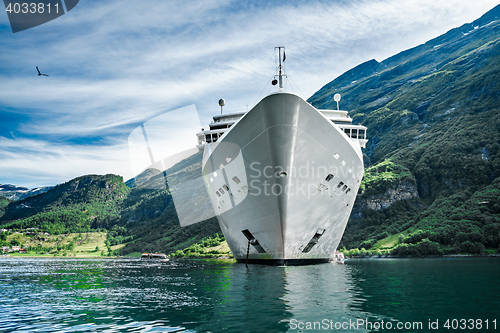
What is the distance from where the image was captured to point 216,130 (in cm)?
2488

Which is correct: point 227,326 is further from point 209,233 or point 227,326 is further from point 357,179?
point 209,233

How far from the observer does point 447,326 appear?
21.8 feet

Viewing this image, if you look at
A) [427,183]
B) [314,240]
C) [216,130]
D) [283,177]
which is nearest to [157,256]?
[216,130]

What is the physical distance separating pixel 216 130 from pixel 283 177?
9710mm

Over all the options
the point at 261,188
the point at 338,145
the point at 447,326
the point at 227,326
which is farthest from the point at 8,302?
the point at 338,145

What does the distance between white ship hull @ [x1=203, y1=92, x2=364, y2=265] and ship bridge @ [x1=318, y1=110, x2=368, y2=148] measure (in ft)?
18.4

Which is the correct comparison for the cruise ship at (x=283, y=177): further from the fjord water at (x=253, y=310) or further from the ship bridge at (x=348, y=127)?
the fjord water at (x=253, y=310)

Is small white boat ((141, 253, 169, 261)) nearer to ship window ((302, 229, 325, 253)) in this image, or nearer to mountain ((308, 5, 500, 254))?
mountain ((308, 5, 500, 254))

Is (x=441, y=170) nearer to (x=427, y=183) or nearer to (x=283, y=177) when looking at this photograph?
(x=427, y=183)

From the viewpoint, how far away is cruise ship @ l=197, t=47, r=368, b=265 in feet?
53.6

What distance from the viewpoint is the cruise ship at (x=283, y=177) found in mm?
16328

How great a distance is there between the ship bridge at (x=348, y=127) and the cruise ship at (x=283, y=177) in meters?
5.24

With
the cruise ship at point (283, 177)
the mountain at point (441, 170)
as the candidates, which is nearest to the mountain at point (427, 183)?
the mountain at point (441, 170)

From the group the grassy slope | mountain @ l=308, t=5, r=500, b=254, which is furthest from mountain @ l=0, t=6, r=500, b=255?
the grassy slope
